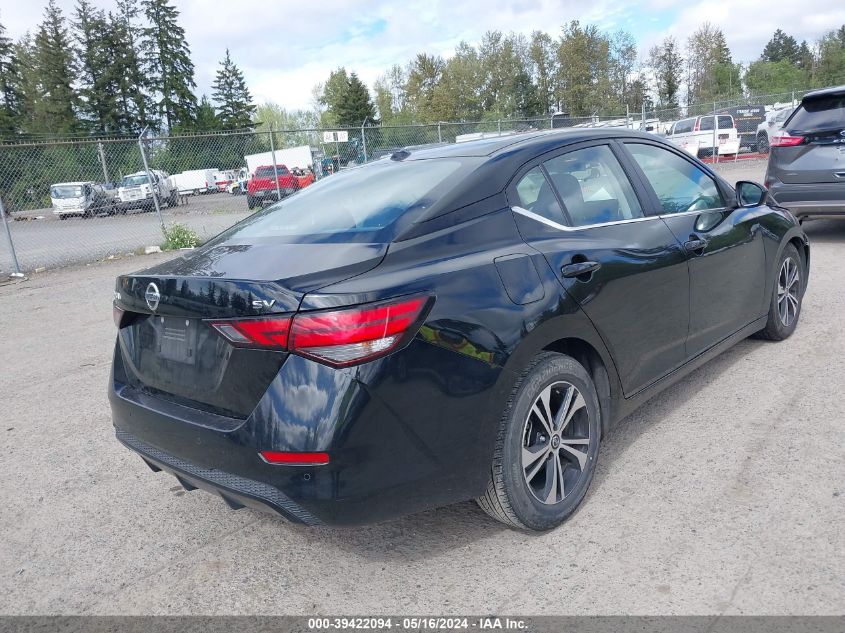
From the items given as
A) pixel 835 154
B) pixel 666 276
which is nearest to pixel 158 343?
pixel 666 276

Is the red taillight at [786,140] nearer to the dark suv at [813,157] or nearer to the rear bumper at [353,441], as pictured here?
the dark suv at [813,157]

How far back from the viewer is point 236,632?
2.33 m

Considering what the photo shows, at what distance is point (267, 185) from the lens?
61.7 feet

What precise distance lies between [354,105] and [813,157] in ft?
240

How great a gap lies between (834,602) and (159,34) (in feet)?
264

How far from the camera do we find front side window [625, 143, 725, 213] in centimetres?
362

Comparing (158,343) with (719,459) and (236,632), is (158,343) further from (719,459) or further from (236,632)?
(719,459)

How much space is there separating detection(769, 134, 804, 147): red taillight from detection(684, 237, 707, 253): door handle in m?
5.05

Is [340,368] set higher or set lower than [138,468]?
higher

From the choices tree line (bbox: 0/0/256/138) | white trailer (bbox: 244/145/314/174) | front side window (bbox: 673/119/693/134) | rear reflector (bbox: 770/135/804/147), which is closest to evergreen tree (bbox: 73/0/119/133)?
tree line (bbox: 0/0/256/138)

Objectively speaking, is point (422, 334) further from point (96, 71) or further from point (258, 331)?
point (96, 71)

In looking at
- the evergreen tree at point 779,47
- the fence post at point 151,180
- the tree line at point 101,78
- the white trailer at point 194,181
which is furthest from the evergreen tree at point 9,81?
the evergreen tree at point 779,47

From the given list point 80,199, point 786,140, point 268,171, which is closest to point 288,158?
point 268,171

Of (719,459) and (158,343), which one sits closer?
(158,343)
